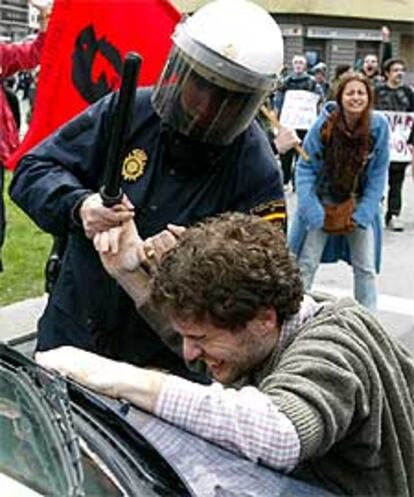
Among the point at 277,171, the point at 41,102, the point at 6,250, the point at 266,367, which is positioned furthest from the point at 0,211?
the point at 266,367

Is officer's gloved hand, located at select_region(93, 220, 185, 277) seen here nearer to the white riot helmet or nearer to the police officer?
the police officer

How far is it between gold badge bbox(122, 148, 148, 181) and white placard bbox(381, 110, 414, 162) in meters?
8.69

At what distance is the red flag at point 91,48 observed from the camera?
4.89m

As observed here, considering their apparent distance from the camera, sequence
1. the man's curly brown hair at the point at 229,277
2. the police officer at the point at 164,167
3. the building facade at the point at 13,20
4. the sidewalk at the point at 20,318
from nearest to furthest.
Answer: the man's curly brown hair at the point at 229,277, the police officer at the point at 164,167, the sidewalk at the point at 20,318, the building facade at the point at 13,20

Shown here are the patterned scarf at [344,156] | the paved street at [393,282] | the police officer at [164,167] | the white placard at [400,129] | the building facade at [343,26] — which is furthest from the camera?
the building facade at [343,26]

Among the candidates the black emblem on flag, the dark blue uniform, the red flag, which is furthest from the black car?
the black emblem on flag

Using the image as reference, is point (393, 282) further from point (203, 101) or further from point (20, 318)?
point (203, 101)

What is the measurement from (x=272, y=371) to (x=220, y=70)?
32.6 inches

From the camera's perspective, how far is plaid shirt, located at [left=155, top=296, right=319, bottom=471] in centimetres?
191

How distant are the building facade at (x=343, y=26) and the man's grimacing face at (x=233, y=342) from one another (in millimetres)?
37269

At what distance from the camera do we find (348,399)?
1.96m

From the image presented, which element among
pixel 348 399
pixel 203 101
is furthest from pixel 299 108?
pixel 348 399

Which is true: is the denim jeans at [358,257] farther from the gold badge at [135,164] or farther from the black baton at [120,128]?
the black baton at [120,128]

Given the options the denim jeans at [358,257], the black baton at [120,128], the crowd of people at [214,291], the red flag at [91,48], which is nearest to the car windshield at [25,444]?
the crowd of people at [214,291]
